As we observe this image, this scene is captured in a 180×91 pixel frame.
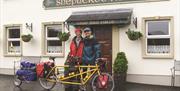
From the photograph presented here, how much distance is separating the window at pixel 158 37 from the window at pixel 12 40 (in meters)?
6.30

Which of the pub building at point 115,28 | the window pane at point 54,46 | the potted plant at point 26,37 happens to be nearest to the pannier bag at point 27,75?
the pub building at point 115,28

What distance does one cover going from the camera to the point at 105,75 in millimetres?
10680

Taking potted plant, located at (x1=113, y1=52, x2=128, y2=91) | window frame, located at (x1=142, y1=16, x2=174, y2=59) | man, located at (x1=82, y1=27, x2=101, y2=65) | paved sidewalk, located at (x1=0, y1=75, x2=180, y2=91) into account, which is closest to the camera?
man, located at (x1=82, y1=27, x2=101, y2=65)

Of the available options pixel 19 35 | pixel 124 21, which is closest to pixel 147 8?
pixel 124 21

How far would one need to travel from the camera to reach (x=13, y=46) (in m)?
18.4

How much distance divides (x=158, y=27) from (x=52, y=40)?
15.9ft

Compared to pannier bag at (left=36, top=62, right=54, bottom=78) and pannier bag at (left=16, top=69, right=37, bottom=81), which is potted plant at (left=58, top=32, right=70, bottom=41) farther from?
pannier bag at (left=36, top=62, right=54, bottom=78)

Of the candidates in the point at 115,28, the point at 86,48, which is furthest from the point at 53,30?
the point at 86,48

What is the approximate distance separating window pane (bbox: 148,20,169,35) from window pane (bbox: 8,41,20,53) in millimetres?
6585

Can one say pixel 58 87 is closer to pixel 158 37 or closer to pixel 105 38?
pixel 105 38

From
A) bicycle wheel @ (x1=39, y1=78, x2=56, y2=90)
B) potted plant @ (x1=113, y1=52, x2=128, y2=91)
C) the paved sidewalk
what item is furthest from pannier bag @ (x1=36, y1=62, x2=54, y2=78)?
potted plant @ (x1=113, y1=52, x2=128, y2=91)

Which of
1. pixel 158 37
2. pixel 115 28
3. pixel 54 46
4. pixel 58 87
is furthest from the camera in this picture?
pixel 54 46

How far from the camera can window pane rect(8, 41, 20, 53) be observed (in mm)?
18219

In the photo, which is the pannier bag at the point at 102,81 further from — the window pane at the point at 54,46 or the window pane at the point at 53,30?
the window pane at the point at 53,30
